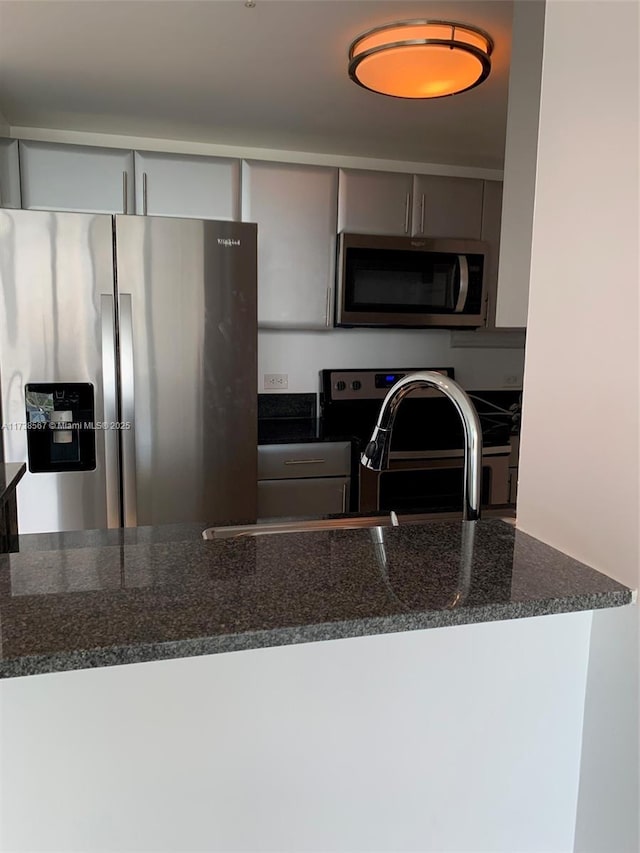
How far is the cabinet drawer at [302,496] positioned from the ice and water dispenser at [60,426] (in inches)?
30.6

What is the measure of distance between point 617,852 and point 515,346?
3303 mm

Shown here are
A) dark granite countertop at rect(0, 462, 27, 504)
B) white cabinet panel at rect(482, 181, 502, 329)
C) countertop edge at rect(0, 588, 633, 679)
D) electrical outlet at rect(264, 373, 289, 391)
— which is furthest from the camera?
electrical outlet at rect(264, 373, 289, 391)

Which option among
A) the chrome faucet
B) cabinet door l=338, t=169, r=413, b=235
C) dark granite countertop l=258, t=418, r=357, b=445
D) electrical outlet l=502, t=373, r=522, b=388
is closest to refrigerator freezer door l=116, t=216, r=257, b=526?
dark granite countertop l=258, t=418, r=357, b=445

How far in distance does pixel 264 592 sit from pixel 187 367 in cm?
193

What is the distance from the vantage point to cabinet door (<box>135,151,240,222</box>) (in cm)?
294

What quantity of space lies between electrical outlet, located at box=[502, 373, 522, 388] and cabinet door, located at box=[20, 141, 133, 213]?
227 centimetres

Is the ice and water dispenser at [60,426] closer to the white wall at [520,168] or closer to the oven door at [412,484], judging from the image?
the oven door at [412,484]

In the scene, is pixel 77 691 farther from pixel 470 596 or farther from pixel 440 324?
pixel 440 324

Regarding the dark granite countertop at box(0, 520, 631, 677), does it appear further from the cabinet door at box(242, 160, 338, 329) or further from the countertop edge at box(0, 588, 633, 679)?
the cabinet door at box(242, 160, 338, 329)

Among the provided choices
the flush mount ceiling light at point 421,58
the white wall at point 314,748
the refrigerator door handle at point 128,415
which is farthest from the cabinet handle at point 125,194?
the white wall at point 314,748

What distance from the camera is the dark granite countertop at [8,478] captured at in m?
1.56

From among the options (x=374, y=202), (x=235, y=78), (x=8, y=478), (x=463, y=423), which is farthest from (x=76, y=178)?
(x=463, y=423)

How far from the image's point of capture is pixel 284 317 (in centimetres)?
322

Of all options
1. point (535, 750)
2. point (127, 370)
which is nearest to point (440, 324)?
point (127, 370)
